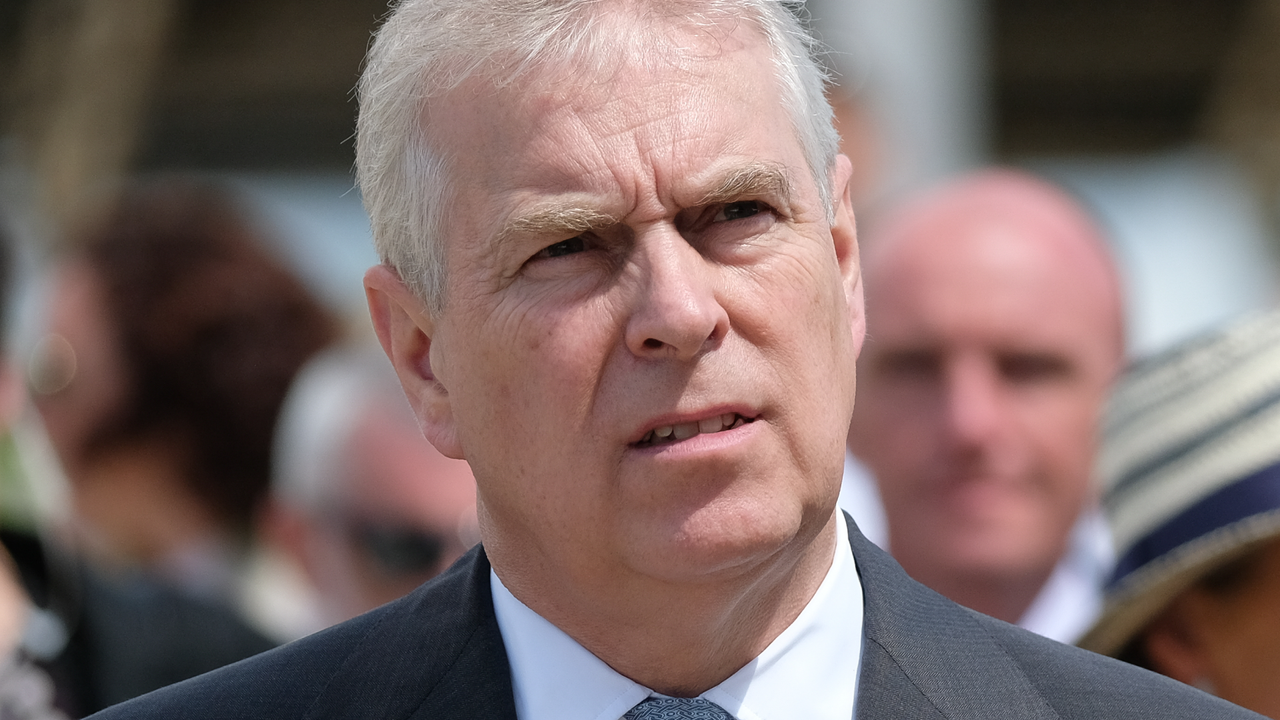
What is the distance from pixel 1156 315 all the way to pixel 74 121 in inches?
318

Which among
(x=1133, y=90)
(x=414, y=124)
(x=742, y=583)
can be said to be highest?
(x=414, y=124)

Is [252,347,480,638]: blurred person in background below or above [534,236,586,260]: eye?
below

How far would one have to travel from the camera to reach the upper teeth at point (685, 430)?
229 cm

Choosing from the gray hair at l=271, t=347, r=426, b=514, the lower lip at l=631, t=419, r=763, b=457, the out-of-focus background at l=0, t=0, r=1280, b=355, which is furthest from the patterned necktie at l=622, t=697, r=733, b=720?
the out-of-focus background at l=0, t=0, r=1280, b=355

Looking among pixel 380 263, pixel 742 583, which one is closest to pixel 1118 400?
pixel 742 583

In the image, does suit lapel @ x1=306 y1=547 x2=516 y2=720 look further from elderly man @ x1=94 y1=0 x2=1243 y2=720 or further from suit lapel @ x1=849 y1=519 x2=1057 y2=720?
suit lapel @ x1=849 y1=519 x2=1057 y2=720

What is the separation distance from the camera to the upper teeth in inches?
90.2

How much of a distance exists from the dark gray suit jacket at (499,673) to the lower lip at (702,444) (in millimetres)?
418

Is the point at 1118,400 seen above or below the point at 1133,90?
above

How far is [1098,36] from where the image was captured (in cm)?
1556

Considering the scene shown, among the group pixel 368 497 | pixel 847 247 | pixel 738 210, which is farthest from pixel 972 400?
pixel 738 210

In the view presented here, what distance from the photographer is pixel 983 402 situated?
4438mm

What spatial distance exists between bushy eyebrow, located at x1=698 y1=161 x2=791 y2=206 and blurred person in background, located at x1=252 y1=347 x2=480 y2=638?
91.2 inches

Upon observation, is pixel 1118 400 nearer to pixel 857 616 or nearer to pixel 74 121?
pixel 857 616
